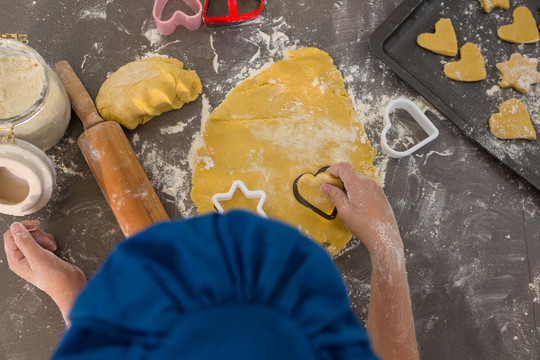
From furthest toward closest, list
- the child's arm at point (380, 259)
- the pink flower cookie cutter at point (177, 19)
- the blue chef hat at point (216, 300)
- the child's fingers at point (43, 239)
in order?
the pink flower cookie cutter at point (177, 19) < the child's fingers at point (43, 239) < the child's arm at point (380, 259) < the blue chef hat at point (216, 300)

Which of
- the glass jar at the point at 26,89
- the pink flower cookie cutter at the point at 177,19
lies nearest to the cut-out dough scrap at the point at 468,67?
the pink flower cookie cutter at the point at 177,19

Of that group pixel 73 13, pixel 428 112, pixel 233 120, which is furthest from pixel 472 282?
pixel 73 13

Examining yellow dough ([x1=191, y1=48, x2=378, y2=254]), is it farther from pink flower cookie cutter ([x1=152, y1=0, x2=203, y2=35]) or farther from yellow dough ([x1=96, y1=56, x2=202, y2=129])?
pink flower cookie cutter ([x1=152, y1=0, x2=203, y2=35])

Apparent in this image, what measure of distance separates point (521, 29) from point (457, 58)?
198 mm

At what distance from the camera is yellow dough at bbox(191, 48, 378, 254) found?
1.03 metres

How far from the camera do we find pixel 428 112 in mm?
1117

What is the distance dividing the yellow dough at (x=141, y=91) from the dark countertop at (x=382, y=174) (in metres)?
0.05

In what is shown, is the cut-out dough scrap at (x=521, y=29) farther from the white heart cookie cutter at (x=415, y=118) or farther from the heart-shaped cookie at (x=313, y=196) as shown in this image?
the heart-shaped cookie at (x=313, y=196)

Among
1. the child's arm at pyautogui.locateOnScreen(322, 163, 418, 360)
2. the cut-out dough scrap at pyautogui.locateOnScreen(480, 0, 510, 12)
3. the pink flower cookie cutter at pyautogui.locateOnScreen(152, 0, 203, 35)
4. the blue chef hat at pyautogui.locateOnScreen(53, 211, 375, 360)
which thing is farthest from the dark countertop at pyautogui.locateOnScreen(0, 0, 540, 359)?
the blue chef hat at pyautogui.locateOnScreen(53, 211, 375, 360)

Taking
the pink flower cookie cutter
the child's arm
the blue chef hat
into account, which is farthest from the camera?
the pink flower cookie cutter

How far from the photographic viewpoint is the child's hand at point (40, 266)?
3.07ft

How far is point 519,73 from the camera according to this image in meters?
1.13

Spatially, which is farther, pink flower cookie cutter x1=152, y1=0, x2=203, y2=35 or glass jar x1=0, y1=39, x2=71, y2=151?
pink flower cookie cutter x1=152, y1=0, x2=203, y2=35

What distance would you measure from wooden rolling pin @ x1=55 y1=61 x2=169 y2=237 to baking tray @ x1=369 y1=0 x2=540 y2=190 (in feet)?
2.26
